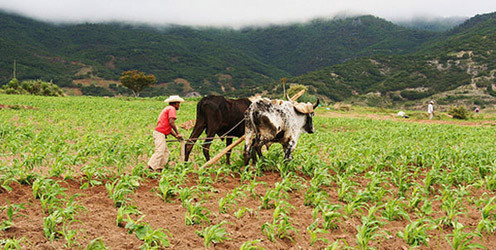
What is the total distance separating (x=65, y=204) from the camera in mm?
4719

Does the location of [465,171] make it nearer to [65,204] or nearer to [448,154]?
[448,154]

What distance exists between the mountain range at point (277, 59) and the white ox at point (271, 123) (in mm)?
56914

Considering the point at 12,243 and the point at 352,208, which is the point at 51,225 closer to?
the point at 12,243

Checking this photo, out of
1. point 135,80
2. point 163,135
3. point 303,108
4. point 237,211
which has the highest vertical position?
point 303,108

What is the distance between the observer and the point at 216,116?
7836 millimetres

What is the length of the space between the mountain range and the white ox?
5691cm

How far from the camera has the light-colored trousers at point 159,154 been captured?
6.97 meters

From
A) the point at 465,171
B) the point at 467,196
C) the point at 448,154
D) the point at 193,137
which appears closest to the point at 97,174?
the point at 193,137

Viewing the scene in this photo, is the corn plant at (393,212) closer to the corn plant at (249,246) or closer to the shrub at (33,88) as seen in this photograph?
the corn plant at (249,246)

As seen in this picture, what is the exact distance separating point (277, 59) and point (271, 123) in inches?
6538

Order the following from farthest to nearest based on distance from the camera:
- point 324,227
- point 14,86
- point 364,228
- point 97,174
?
point 14,86
point 97,174
point 324,227
point 364,228

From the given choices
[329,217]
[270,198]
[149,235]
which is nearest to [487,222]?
[329,217]

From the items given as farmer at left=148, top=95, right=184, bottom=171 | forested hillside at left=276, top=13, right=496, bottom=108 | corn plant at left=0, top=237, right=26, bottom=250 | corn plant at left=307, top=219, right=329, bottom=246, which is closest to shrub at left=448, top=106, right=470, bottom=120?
forested hillside at left=276, top=13, right=496, bottom=108

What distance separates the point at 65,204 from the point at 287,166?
4.11m
